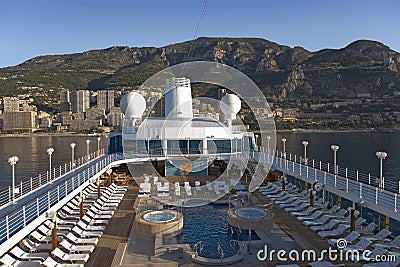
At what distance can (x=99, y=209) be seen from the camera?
36.9 ft

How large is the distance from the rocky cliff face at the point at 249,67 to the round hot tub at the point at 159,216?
242ft

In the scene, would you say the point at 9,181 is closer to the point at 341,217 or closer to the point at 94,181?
the point at 94,181

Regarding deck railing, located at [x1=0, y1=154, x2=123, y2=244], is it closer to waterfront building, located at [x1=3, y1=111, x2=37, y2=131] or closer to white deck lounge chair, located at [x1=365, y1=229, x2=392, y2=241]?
white deck lounge chair, located at [x1=365, y1=229, x2=392, y2=241]

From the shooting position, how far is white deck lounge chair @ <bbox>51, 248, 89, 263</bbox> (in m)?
7.37

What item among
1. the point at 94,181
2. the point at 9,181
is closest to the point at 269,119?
the point at 9,181

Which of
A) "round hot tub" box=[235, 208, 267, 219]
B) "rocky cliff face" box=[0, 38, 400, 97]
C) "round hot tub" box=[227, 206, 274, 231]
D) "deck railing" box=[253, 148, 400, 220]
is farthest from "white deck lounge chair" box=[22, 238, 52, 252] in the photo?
"rocky cliff face" box=[0, 38, 400, 97]

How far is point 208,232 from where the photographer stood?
9781 millimetres

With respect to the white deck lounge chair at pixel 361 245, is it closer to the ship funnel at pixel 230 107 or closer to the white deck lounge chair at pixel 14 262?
the white deck lounge chair at pixel 14 262

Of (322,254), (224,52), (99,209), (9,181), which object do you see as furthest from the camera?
(224,52)

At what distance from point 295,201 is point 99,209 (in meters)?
5.64

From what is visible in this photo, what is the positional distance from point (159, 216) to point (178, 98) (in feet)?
34.1

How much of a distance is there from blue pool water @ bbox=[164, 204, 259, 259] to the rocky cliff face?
2868 inches

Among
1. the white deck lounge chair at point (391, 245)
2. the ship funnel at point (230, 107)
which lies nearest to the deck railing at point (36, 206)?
the white deck lounge chair at point (391, 245)

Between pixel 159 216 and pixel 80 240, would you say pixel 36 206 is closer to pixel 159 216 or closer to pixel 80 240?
pixel 80 240
